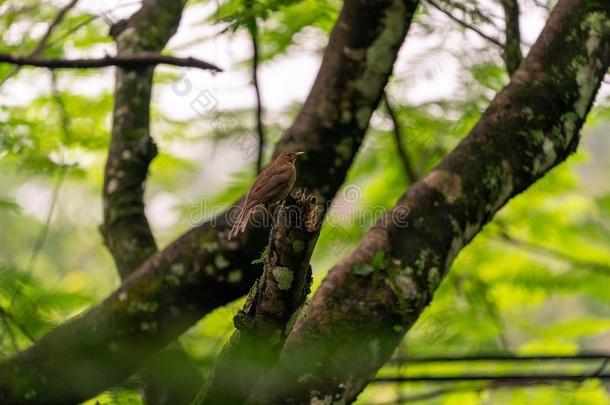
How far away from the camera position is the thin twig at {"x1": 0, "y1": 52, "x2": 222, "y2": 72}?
224 cm

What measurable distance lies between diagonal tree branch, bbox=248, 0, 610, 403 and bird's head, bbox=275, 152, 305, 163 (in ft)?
1.46

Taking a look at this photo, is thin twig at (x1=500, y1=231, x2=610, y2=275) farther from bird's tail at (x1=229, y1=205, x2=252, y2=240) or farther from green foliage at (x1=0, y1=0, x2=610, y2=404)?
bird's tail at (x1=229, y1=205, x2=252, y2=240)

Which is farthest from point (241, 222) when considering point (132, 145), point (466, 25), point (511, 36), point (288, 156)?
point (511, 36)

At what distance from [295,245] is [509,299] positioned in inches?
184

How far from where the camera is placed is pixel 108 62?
240 cm

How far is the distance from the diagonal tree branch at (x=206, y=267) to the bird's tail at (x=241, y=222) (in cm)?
10

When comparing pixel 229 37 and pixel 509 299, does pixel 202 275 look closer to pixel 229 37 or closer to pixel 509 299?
pixel 229 37

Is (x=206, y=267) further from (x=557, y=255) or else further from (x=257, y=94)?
(x=557, y=255)

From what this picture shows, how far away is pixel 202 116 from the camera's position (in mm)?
5191

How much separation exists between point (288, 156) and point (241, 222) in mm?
329

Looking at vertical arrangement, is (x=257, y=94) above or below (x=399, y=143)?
above

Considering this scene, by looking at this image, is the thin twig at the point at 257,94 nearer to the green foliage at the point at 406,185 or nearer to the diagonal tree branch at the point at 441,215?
the green foliage at the point at 406,185

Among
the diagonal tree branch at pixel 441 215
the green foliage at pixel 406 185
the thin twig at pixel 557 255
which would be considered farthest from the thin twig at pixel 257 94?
the thin twig at pixel 557 255

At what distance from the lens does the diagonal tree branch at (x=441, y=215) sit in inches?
122
